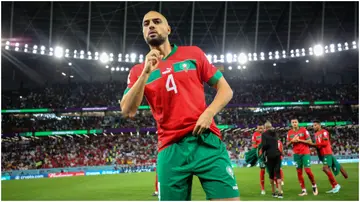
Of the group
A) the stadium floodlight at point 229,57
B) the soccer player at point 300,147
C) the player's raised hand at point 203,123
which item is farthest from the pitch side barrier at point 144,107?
the player's raised hand at point 203,123

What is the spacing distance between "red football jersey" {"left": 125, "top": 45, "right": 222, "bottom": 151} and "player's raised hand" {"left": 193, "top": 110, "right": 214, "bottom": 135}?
0.13m

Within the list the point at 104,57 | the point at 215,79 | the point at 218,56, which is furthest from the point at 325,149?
the point at 218,56

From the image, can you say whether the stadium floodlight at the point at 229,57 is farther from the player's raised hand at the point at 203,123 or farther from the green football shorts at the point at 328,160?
the player's raised hand at the point at 203,123

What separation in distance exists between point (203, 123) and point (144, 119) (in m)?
39.4

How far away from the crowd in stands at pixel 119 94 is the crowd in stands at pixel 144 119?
1.67m

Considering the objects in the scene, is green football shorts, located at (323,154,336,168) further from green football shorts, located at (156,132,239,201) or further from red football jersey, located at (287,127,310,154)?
green football shorts, located at (156,132,239,201)

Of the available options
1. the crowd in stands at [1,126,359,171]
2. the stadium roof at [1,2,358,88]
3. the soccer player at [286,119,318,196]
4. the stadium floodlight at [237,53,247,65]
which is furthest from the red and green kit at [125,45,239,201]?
the stadium floodlight at [237,53,247,65]

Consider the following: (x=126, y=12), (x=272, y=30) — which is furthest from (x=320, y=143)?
(x=272, y=30)

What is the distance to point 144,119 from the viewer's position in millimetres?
41719

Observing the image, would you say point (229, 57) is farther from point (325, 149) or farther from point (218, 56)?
point (325, 149)

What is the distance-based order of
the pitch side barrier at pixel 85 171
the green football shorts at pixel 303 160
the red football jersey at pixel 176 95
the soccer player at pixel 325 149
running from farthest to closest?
the pitch side barrier at pixel 85 171
the soccer player at pixel 325 149
the green football shorts at pixel 303 160
the red football jersey at pixel 176 95

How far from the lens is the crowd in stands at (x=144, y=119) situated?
38.4 metres

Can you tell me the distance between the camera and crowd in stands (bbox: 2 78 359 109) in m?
41.3

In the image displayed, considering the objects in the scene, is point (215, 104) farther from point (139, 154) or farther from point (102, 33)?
point (102, 33)
